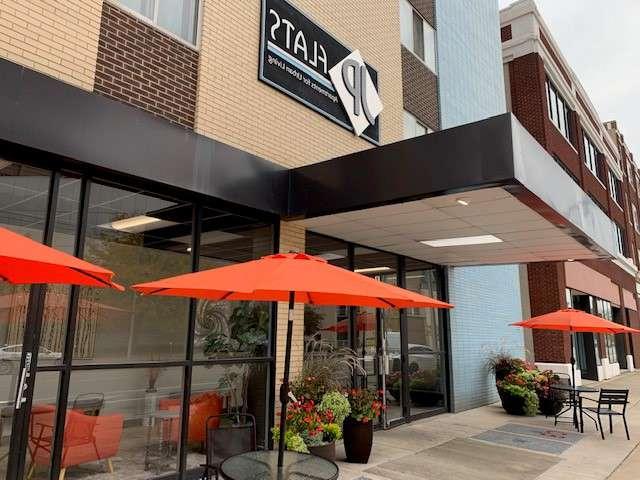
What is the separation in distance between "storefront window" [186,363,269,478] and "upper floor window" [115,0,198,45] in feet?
14.1

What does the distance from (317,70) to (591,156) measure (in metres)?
23.0

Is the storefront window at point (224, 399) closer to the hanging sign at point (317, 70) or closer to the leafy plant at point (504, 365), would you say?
the hanging sign at point (317, 70)

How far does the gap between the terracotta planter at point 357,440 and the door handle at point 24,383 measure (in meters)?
4.11

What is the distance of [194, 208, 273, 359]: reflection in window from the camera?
238 inches

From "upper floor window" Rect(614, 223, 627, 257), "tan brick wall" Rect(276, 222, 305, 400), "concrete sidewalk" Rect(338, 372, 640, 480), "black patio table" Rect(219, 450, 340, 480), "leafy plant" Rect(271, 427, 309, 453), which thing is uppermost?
"upper floor window" Rect(614, 223, 627, 257)

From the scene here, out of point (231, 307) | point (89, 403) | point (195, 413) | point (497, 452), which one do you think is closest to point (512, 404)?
point (497, 452)

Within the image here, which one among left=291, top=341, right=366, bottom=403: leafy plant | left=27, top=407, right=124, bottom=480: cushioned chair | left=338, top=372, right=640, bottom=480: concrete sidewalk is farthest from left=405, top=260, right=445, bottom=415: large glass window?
left=27, top=407, right=124, bottom=480: cushioned chair

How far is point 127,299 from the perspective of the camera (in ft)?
17.2

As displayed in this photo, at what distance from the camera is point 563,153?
66.0 feet

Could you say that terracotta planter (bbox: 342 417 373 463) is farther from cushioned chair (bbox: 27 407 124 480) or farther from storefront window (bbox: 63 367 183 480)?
cushioned chair (bbox: 27 407 124 480)

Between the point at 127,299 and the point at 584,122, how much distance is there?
25060mm

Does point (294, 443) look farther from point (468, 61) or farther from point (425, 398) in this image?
point (468, 61)

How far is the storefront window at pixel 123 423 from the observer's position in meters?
4.68

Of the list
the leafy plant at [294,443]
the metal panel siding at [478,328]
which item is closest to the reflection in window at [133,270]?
the leafy plant at [294,443]
